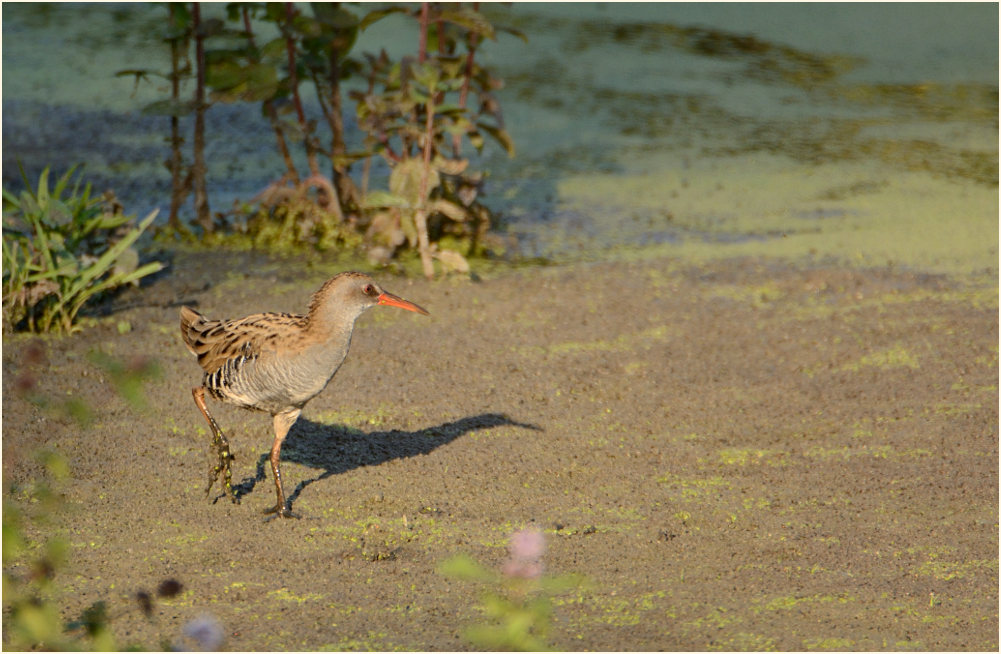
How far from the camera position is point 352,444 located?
432 centimetres

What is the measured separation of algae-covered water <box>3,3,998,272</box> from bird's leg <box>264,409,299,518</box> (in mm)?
2734

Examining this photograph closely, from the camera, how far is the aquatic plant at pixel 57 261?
5051mm

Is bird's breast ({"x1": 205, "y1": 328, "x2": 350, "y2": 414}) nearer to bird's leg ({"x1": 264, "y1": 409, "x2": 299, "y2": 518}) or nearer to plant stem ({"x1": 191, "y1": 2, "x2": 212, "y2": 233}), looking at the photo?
bird's leg ({"x1": 264, "y1": 409, "x2": 299, "y2": 518})

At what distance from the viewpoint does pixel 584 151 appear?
8.00 m

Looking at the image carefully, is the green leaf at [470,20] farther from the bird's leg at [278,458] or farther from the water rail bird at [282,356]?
the bird's leg at [278,458]

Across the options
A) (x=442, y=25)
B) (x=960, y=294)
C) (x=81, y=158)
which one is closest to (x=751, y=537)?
(x=960, y=294)

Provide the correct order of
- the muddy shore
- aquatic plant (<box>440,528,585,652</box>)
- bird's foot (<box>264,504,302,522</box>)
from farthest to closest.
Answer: bird's foot (<box>264,504,302,522</box>), the muddy shore, aquatic plant (<box>440,528,585,652</box>)

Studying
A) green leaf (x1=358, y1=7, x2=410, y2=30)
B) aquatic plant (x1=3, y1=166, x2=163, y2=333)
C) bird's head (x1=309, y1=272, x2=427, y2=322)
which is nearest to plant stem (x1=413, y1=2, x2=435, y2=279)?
green leaf (x1=358, y1=7, x2=410, y2=30)

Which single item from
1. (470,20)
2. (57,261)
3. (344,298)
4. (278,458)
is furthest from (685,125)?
(278,458)

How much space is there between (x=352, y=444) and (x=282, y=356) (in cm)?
75

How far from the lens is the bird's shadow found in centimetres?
416

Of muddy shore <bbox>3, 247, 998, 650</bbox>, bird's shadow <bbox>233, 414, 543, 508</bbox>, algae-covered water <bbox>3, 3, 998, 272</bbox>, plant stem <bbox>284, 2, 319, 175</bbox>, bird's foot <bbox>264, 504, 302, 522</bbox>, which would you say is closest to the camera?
muddy shore <bbox>3, 247, 998, 650</bbox>

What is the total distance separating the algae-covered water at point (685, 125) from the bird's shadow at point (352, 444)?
2.10m

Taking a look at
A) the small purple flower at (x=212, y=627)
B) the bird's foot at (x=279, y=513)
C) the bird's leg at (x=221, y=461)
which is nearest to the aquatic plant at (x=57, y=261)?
the bird's leg at (x=221, y=461)
